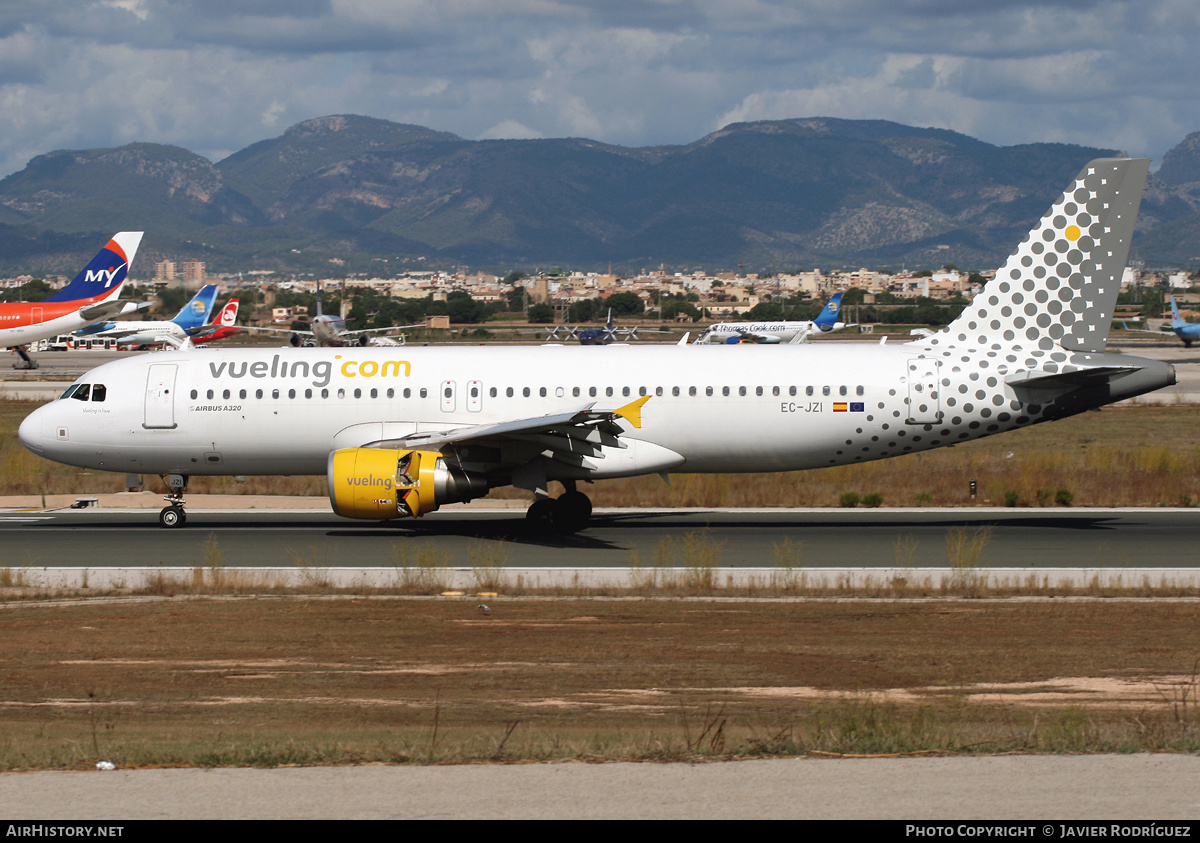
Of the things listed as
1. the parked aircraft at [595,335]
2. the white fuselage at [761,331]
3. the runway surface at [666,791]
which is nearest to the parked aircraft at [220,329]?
the parked aircraft at [595,335]

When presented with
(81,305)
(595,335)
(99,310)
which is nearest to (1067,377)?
(99,310)

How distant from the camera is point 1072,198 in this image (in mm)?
26359

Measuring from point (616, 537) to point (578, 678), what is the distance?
11.8 metres

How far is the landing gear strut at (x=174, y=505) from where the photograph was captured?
27281 millimetres

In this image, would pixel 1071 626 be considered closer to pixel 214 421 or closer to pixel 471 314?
pixel 214 421

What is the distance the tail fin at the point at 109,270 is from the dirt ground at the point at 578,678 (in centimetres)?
4777

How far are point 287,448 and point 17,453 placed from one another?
1717cm

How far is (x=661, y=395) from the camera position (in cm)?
2616

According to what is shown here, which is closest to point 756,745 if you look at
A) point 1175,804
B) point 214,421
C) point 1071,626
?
point 1175,804

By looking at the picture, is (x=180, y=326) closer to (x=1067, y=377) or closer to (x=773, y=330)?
(x=773, y=330)

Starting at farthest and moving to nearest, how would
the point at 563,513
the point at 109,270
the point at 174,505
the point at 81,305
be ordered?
the point at 81,305, the point at 109,270, the point at 174,505, the point at 563,513

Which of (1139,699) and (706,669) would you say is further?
(706,669)

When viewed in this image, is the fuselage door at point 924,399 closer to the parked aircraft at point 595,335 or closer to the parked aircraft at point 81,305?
the parked aircraft at point 81,305

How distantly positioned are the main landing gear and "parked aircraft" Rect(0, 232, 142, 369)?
1677 inches
